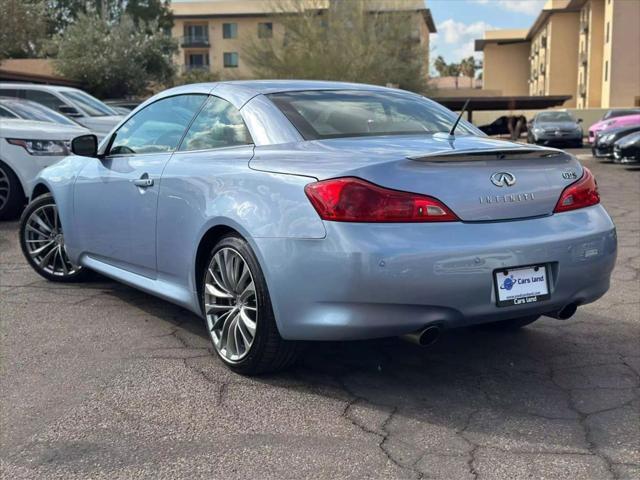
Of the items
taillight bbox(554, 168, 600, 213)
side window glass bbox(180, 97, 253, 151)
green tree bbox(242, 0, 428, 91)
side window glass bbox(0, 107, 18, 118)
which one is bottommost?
taillight bbox(554, 168, 600, 213)

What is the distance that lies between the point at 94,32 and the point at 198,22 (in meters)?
41.1

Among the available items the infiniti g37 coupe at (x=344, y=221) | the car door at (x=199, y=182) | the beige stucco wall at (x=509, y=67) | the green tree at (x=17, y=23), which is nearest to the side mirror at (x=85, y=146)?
the infiniti g37 coupe at (x=344, y=221)

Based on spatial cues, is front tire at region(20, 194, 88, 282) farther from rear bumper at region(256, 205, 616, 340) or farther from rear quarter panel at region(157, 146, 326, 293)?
rear bumper at region(256, 205, 616, 340)

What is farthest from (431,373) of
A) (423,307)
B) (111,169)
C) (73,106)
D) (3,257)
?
(73,106)

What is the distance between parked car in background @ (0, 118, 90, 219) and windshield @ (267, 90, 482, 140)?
5.49m

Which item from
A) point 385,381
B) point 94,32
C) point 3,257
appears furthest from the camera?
point 94,32

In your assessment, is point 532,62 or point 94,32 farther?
point 532,62

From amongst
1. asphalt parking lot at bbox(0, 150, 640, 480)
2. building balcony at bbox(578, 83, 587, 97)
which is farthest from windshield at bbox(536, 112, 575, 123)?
asphalt parking lot at bbox(0, 150, 640, 480)

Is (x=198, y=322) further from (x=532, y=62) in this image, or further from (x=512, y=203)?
(x=532, y=62)

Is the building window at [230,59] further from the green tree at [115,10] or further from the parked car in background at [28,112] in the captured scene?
the parked car in background at [28,112]

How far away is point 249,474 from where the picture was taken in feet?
9.29

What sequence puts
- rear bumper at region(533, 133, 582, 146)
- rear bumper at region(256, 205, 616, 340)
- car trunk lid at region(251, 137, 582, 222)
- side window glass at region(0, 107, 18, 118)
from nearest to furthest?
1. rear bumper at region(256, 205, 616, 340)
2. car trunk lid at region(251, 137, 582, 222)
3. side window glass at region(0, 107, 18, 118)
4. rear bumper at region(533, 133, 582, 146)

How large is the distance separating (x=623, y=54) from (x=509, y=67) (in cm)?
3184

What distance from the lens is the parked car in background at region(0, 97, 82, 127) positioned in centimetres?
1052
